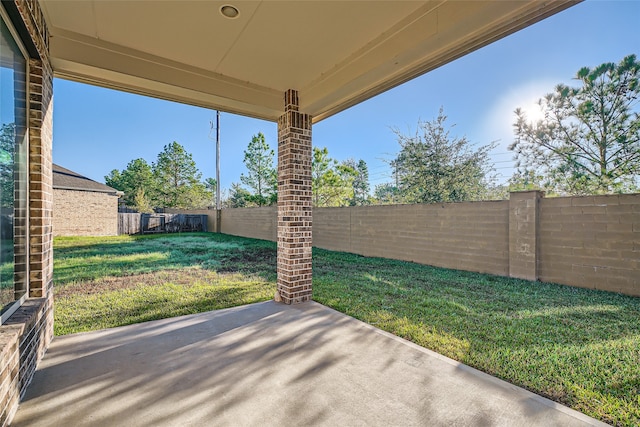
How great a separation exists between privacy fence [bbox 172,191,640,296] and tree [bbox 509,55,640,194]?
3534mm

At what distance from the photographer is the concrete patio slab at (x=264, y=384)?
1695mm

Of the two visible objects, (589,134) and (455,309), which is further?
(589,134)

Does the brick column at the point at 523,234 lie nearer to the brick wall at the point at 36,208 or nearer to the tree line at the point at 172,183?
the brick wall at the point at 36,208

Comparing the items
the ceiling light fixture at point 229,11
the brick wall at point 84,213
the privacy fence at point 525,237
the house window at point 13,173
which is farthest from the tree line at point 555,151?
the brick wall at point 84,213

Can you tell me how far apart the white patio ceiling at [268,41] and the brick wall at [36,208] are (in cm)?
34

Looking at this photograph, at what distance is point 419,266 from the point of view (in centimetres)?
646

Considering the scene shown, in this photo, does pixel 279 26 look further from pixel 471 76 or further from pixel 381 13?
pixel 471 76

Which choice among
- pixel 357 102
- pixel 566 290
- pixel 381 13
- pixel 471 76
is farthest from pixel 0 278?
pixel 471 76

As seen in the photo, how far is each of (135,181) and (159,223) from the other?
1545cm

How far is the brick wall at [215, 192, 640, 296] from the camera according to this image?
4172 millimetres

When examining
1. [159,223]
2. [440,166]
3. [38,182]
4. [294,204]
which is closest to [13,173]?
[38,182]

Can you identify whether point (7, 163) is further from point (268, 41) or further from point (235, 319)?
point (235, 319)

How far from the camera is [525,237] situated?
5051mm

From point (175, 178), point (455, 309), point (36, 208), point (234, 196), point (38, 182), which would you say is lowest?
point (455, 309)
